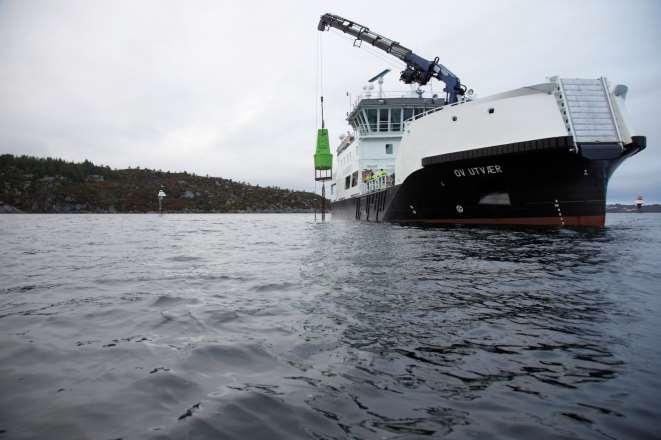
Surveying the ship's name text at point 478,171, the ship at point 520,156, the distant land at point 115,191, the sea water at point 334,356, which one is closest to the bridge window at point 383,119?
the ship at point 520,156

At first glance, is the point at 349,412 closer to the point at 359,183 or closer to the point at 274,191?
the point at 359,183

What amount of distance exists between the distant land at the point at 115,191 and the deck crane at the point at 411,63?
2373 inches

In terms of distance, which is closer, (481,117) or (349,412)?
(349,412)

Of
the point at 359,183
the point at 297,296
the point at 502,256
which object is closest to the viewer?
the point at 297,296

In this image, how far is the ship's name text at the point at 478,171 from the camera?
14406mm

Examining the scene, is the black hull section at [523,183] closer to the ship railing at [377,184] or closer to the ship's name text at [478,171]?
the ship's name text at [478,171]

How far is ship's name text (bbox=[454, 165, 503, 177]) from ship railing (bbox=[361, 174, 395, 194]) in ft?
19.0

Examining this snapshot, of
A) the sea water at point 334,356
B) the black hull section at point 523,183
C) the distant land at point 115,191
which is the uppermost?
the distant land at point 115,191

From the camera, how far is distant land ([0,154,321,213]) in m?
66.0

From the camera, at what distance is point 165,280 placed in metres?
5.75

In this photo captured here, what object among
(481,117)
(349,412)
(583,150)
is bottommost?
(349,412)

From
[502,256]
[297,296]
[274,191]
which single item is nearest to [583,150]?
[502,256]

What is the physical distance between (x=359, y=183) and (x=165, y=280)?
2315 centimetres

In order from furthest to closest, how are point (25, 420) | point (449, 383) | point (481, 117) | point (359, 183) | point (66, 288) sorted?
point (359, 183) → point (481, 117) → point (66, 288) → point (449, 383) → point (25, 420)
